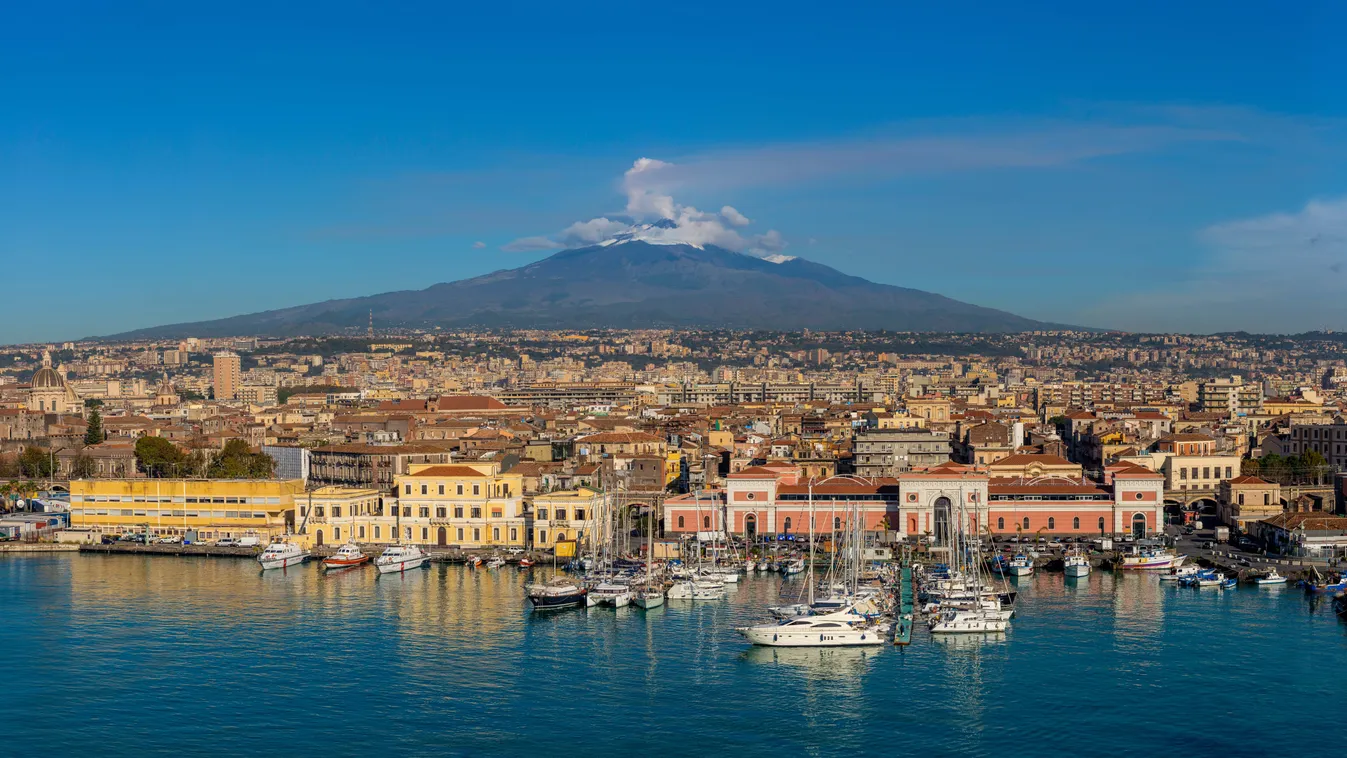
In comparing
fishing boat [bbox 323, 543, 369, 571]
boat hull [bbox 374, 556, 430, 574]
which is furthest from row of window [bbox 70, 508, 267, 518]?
boat hull [bbox 374, 556, 430, 574]

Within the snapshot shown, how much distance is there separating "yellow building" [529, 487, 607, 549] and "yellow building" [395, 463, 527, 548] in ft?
1.11

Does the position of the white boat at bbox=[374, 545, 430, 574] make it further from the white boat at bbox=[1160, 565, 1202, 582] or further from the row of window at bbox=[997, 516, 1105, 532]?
the white boat at bbox=[1160, 565, 1202, 582]

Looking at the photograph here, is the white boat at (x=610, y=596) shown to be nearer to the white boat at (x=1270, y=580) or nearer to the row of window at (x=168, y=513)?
the white boat at (x=1270, y=580)

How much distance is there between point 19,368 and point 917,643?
114 m

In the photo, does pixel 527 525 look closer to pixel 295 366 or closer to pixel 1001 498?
pixel 1001 498

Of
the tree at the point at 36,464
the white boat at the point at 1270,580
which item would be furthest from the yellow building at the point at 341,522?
the tree at the point at 36,464

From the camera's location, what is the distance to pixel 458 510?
1009 inches

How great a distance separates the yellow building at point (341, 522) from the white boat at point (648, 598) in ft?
21.8

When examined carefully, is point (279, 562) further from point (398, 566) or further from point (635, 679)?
point (635, 679)

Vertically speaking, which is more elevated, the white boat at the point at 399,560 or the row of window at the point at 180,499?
the row of window at the point at 180,499

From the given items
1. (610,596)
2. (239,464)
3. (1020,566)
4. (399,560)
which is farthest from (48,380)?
(1020,566)

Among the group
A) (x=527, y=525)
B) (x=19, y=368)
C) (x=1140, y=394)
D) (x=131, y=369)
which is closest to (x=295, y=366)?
(x=131, y=369)

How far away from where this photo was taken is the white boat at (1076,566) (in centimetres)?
2244

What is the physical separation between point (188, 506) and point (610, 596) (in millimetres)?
10545
